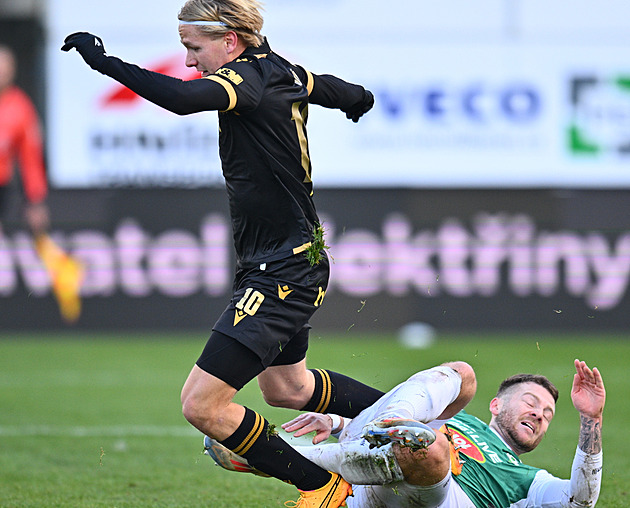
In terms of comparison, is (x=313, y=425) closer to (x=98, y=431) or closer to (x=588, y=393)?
(x=588, y=393)

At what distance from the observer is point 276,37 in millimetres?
12828

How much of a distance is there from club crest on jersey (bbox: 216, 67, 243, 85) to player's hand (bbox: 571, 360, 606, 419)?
→ 1724 mm

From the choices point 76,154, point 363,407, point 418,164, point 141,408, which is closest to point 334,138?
point 418,164

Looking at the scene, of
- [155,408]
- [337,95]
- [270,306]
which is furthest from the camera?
A: [155,408]

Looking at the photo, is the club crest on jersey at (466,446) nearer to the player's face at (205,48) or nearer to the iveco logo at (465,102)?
the player's face at (205,48)

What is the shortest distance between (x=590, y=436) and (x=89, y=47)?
247cm

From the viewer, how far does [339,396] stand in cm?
448

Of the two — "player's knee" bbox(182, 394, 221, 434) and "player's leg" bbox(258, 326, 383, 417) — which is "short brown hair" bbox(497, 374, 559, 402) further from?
"player's knee" bbox(182, 394, 221, 434)

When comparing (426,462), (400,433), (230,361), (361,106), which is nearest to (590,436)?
(426,462)

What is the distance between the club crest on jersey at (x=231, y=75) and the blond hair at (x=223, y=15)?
25 cm

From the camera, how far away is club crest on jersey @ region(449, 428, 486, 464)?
4074 millimetres

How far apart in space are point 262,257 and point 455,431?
1.15 m

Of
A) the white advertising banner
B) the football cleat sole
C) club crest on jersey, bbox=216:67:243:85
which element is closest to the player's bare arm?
the football cleat sole

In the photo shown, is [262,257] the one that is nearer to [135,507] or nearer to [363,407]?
[363,407]
